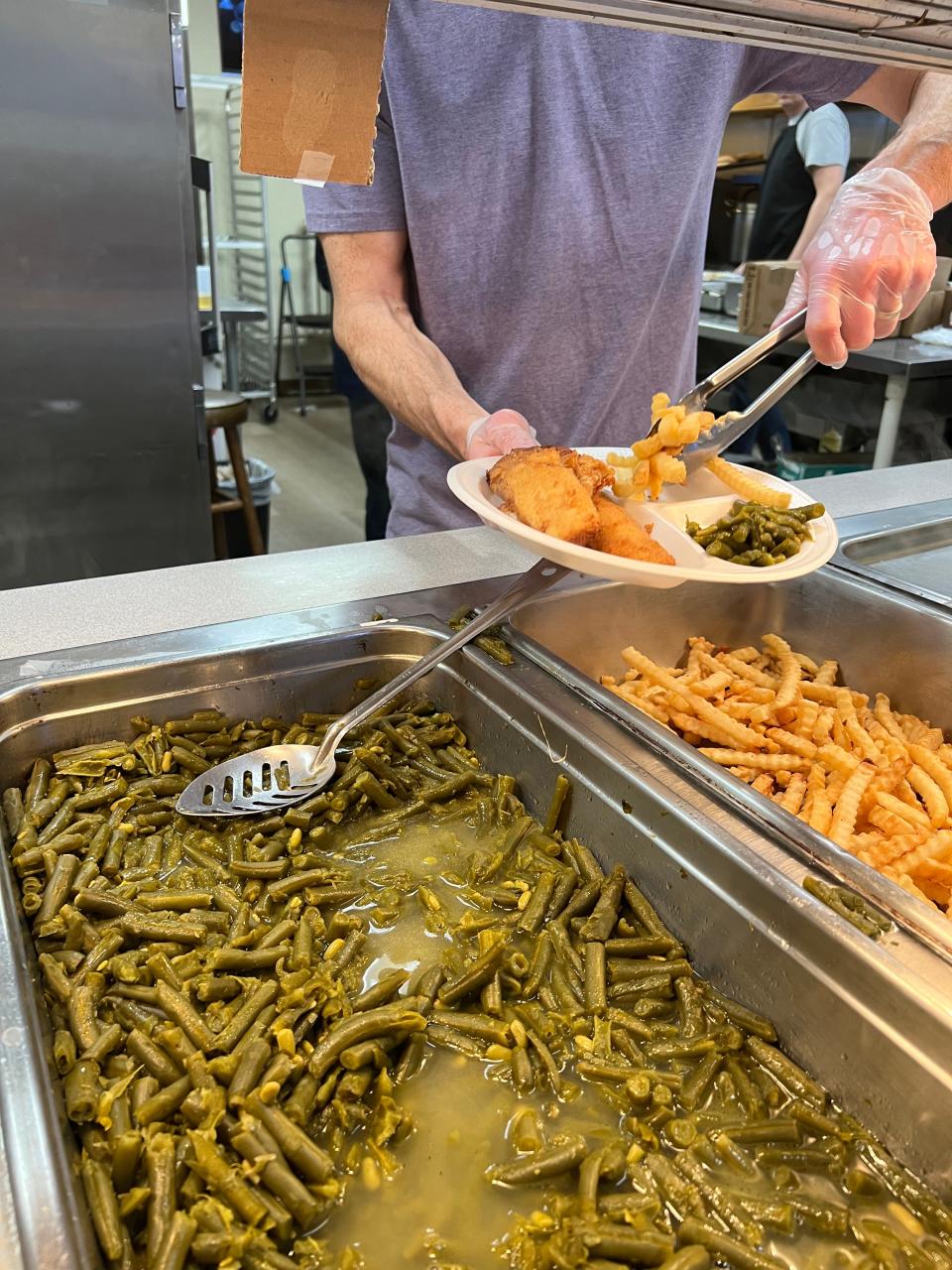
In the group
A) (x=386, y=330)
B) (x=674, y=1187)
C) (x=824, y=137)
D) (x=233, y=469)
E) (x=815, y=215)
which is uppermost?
(x=824, y=137)

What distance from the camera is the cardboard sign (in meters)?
0.91

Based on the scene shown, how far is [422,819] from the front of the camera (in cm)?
152

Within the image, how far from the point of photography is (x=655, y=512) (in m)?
1.67

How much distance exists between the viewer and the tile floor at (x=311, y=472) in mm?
6844

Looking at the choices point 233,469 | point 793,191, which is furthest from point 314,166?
point 793,191

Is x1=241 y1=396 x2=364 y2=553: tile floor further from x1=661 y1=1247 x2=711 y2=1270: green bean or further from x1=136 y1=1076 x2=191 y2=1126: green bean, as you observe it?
x1=661 y1=1247 x2=711 y2=1270: green bean

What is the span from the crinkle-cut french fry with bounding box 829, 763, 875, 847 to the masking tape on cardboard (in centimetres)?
113

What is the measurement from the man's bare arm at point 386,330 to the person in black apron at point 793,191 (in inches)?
132

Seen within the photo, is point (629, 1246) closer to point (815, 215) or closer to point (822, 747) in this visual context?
point (822, 747)

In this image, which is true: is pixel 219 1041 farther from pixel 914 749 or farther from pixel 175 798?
pixel 914 749

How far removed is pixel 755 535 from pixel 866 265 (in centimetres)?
63

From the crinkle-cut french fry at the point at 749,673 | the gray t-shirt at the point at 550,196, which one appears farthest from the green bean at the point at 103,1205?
the gray t-shirt at the point at 550,196

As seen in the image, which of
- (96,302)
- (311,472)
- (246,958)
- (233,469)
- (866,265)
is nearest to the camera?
(246,958)

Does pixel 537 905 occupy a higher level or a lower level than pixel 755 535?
lower
